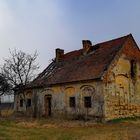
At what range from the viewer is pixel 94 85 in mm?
25359

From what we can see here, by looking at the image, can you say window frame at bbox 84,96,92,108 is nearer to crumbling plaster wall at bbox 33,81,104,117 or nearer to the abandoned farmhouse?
the abandoned farmhouse

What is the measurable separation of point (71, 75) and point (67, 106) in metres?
3.19

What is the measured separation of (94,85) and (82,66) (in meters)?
3.97

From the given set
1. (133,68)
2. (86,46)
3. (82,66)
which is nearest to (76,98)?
(82,66)

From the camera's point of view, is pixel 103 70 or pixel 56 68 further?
pixel 56 68

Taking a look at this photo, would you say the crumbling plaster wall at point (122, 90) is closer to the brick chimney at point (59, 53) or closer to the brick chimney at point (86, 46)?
the brick chimney at point (86, 46)

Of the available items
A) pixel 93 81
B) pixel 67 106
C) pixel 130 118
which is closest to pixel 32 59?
pixel 67 106

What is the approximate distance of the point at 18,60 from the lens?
3406cm

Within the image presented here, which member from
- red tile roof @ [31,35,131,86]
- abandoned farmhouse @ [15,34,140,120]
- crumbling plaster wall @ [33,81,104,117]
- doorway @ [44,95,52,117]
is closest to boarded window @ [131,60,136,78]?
abandoned farmhouse @ [15,34,140,120]

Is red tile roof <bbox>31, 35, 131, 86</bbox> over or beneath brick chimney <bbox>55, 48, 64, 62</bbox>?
beneath

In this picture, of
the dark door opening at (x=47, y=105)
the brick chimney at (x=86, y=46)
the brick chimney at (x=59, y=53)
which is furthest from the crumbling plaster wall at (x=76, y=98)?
the brick chimney at (x=59, y=53)

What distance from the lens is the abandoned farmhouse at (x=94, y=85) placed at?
990 inches

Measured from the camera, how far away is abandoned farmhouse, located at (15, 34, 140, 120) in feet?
82.5

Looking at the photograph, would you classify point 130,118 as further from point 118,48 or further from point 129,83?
point 118,48
